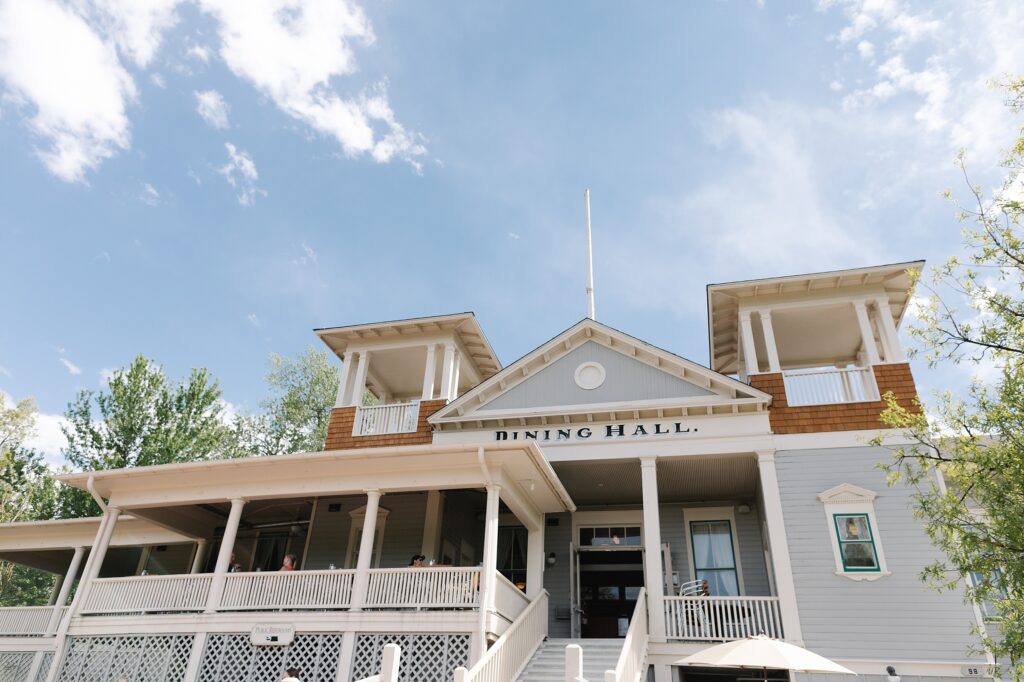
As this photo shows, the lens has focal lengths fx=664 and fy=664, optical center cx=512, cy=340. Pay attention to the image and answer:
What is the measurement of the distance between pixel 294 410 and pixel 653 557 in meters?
24.4

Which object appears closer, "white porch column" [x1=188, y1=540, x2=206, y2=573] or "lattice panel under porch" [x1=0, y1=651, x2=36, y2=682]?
"lattice panel under porch" [x1=0, y1=651, x2=36, y2=682]

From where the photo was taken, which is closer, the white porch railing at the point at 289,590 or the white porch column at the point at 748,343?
the white porch railing at the point at 289,590

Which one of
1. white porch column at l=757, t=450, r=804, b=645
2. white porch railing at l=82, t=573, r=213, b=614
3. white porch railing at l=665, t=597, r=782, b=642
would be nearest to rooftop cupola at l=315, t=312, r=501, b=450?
white porch railing at l=82, t=573, r=213, b=614

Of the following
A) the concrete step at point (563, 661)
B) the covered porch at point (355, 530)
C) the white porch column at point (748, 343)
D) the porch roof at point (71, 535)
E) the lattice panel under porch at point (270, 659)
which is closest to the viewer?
the concrete step at point (563, 661)

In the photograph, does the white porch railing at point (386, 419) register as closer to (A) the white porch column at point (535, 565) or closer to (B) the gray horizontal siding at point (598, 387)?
(B) the gray horizontal siding at point (598, 387)

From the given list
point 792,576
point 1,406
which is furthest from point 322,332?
point 1,406

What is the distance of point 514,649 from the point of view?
10.1 m

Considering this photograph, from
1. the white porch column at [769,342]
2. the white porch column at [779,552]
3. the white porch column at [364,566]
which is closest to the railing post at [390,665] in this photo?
the white porch column at [364,566]

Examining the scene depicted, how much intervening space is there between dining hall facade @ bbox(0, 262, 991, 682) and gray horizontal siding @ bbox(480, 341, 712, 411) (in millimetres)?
46

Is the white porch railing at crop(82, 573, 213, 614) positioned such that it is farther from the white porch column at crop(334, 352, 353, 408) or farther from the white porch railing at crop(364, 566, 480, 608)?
the white porch column at crop(334, 352, 353, 408)

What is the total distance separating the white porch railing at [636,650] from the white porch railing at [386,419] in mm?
6367

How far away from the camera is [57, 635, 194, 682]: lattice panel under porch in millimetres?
10961

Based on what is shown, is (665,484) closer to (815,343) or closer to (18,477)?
(815,343)

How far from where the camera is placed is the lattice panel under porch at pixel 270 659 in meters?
10.2
